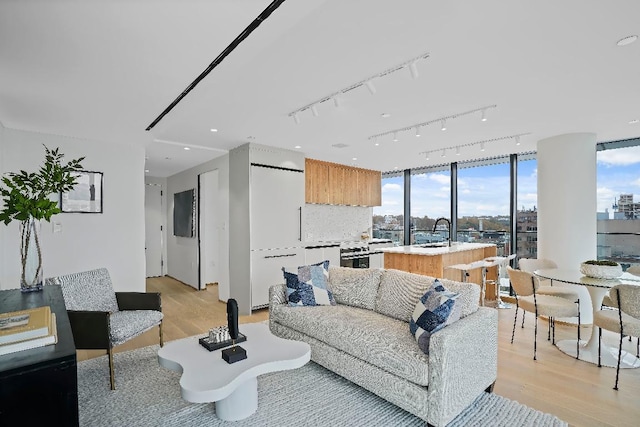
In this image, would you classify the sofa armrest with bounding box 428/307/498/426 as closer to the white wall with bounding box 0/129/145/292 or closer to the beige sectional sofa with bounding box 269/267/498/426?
the beige sectional sofa with bounding box 269/267/498/426

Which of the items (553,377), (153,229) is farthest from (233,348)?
(153,229)

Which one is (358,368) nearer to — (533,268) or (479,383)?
(479,383)

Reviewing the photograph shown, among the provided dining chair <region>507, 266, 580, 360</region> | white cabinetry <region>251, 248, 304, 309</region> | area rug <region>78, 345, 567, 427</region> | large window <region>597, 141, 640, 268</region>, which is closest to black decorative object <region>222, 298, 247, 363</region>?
area rug <region>78, 345, 567, 427</region>

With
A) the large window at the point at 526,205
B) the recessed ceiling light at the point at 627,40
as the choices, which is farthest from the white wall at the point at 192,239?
the large window at the point at 526,205

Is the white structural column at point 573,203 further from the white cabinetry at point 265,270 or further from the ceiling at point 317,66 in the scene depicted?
the white cabinetry at point 265,270

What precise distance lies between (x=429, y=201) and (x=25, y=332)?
691 cm

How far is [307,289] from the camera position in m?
3.35

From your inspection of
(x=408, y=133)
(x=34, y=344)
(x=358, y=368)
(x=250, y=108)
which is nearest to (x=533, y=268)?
(x=408, y=133)

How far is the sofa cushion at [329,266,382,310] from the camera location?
324 cm

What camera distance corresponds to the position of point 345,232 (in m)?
7.21

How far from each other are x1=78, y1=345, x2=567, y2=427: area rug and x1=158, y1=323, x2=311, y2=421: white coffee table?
12 centimetres

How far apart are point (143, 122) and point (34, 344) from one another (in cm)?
Answer: 292

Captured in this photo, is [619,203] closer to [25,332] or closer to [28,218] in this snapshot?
[25,332]

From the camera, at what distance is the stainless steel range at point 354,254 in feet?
20.0
